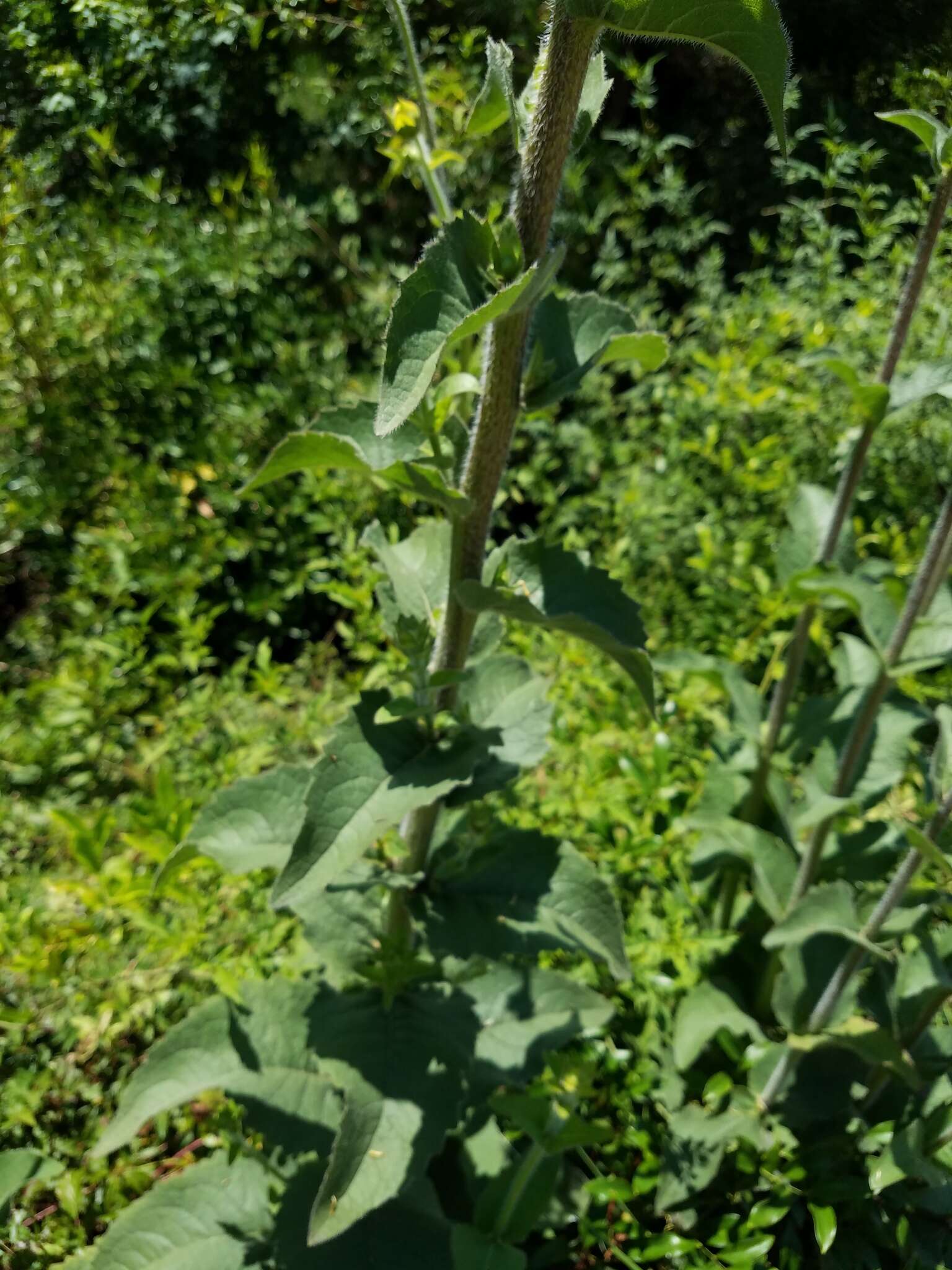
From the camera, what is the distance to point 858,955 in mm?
1588

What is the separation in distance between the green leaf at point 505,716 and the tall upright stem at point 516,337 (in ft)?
0.33

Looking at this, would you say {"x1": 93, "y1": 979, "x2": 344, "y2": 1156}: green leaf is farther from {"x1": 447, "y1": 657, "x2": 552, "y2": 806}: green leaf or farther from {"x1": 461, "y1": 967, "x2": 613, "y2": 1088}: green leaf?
{"x1": 447, "y1": 657, "x2": 552, "y2": 806}: green leaf

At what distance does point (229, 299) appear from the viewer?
312 centimetres

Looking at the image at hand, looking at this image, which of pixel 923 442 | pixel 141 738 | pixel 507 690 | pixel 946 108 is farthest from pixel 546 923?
pixel 923 442

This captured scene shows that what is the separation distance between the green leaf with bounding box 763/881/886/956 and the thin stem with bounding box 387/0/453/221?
128 cm

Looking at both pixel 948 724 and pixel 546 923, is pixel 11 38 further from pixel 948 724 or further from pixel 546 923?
pixel 948 724

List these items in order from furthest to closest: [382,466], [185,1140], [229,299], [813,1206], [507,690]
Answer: [229,299], [185,1140], [813,1206], [507,690], [382,466]

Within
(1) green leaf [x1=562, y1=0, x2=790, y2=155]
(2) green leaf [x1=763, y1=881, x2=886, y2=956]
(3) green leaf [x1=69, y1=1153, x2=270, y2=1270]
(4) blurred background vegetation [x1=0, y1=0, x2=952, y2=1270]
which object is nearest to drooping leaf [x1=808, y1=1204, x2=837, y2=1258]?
(4) blurred background vegetation [x1=0, y1=0, x2=952, y2=1270]

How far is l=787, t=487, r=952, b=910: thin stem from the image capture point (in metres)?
1.47

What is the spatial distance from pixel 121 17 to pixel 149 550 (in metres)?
1.72

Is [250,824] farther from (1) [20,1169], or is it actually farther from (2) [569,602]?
(1) [20,1169]

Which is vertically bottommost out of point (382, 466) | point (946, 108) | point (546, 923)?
point (546, 923)

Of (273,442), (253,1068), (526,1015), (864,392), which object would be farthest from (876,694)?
(273,442)

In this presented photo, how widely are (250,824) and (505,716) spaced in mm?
409
